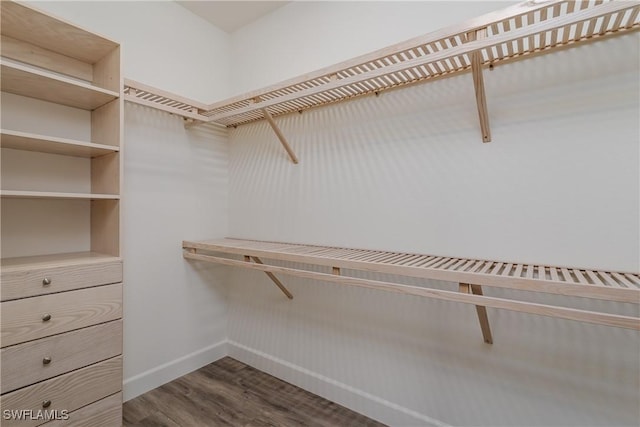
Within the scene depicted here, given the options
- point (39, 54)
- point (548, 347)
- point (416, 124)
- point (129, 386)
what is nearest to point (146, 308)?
point (129, 386)

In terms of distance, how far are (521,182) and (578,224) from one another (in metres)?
0.25

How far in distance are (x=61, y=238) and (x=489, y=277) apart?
1987 millimetres

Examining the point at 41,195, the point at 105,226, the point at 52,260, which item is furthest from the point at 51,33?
the point at 52,260

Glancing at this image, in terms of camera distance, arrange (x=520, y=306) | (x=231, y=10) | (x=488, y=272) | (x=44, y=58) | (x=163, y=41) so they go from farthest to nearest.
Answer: (x=231, y=10) < (x=163, y=41) < (x=44, y=58) < (x=488, y=272) < (x=520, y=306)

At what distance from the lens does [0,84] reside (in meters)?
1.35

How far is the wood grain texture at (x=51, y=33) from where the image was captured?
50.1 inches

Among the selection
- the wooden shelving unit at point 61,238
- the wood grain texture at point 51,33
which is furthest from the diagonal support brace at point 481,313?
the wood grain texture at point 51,33

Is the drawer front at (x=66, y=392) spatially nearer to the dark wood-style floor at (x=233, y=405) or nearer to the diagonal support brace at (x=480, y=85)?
the dark wood-style floor at (x=233, y=405)

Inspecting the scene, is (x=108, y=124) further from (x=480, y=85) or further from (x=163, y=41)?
(x=480, y=85)

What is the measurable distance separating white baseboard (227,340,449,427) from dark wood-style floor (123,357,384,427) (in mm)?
35

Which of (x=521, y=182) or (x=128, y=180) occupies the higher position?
(x=128, y=180)

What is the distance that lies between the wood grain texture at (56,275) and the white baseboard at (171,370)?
0.79 meters

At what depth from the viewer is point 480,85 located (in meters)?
1.18

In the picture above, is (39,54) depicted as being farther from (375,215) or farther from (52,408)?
(375,215)
